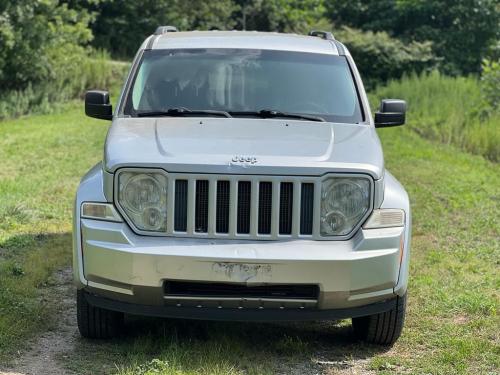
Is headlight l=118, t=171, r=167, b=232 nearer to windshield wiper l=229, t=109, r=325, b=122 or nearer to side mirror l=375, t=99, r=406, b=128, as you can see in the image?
windshield wiper l=229, t=109, r=325, b=122

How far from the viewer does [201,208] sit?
4.62m

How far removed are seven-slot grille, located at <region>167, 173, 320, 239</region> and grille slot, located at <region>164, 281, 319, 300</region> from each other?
0.92 feet

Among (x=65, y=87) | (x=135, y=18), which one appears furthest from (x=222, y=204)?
(x=135, y=18)

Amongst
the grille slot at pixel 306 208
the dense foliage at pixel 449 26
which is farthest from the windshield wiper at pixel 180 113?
the dense foliage at pixel 449 26

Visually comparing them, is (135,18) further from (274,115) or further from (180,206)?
(180,206)

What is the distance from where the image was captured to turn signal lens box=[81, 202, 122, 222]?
4.68m

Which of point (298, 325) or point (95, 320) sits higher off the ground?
point (95, 320)

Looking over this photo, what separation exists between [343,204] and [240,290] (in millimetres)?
758

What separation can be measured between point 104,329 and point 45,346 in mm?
374

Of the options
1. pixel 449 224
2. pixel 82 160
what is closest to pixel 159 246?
pixel 449 224

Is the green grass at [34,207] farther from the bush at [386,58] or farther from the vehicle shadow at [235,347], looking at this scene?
the bush at [386,58]

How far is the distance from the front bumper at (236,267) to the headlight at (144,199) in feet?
0.27

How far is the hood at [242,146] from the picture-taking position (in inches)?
181

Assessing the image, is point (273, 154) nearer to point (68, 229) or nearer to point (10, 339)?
point (10, 339)
